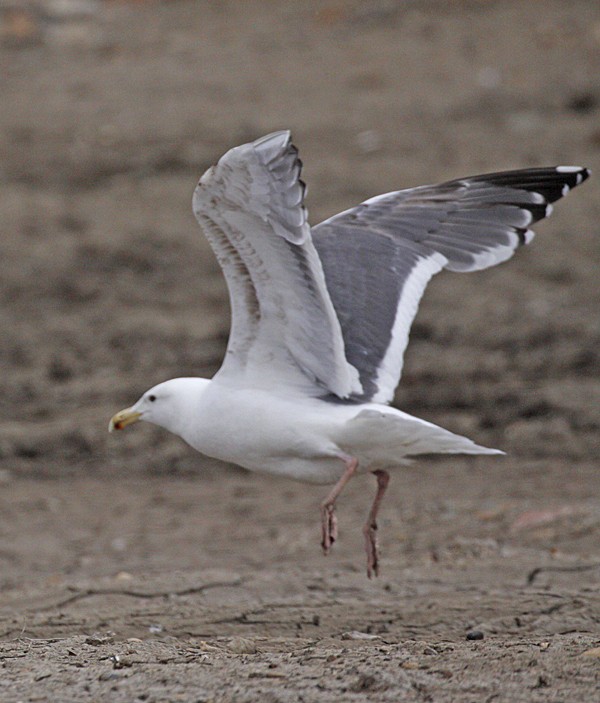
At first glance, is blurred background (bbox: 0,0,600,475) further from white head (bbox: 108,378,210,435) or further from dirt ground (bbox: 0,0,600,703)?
white head (bbox: 108,378,210,435)

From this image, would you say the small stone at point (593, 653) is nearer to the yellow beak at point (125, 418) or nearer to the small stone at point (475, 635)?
the small stone at point (475, 635)

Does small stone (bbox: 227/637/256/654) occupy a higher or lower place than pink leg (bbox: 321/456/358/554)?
lower

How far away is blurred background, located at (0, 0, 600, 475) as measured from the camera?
30.3 feet

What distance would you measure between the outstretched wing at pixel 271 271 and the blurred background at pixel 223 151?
3190 millimetres

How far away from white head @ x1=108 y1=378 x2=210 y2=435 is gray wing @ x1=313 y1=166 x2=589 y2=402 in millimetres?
671

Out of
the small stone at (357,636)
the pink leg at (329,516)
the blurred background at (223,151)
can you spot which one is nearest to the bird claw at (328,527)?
the pink leg at (329,516)

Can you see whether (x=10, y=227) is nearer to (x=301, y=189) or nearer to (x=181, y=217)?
(x=181, y=217)

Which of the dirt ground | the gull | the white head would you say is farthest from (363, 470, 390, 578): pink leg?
the white head

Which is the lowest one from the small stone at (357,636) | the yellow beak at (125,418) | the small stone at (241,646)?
the small stone at (357,636)

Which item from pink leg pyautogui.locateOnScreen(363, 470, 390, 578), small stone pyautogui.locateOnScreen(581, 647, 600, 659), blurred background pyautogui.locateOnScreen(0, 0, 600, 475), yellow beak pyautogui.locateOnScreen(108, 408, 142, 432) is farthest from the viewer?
blurred background pyautogui.locateOnScreen(0, 0, 600, 475)

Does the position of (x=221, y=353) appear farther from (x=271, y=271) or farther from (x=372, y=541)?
(x=271, y=271)

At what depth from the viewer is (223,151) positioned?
487 inches

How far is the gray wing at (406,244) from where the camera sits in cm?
588

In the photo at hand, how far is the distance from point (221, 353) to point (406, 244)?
11.9 ft
